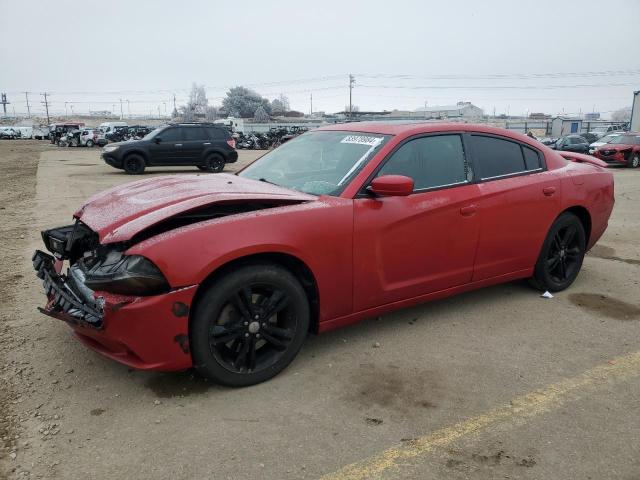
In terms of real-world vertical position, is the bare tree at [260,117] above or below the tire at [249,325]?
above

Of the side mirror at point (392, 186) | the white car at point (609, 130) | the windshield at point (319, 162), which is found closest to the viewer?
the side mirror at point (392, 186)

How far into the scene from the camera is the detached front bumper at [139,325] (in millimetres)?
2730

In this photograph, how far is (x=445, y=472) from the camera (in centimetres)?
238

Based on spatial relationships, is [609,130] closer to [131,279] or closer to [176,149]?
[176,149]

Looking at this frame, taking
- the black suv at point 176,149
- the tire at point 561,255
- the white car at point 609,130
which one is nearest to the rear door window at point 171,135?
the black suv at point 176,149

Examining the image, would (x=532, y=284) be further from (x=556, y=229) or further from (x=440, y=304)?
(x=440, y=304)

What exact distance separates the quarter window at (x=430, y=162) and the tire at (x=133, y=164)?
15.1 meters

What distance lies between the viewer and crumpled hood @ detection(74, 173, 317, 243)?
2.98m

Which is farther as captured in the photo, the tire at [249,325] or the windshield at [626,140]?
the windshield at [626,140]

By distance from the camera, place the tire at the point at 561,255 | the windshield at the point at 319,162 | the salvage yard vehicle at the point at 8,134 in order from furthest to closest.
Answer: the salvage yard vehicle at the point at 8,134, the tire at the point at 561,255, the windshield at the point at 319,162

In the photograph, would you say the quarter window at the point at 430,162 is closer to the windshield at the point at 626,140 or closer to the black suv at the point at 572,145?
the windshield at the point at 626,140

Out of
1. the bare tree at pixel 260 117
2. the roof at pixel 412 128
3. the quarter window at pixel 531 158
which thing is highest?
the bare tree at pixel 260 117

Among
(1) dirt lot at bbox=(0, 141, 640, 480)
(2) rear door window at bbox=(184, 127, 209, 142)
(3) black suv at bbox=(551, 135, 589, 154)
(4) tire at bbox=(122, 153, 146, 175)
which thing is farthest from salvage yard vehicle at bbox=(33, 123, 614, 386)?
(3) black suv at bbox=(551, 135, 589, 154)

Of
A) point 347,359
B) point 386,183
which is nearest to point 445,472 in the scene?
point 347,359
